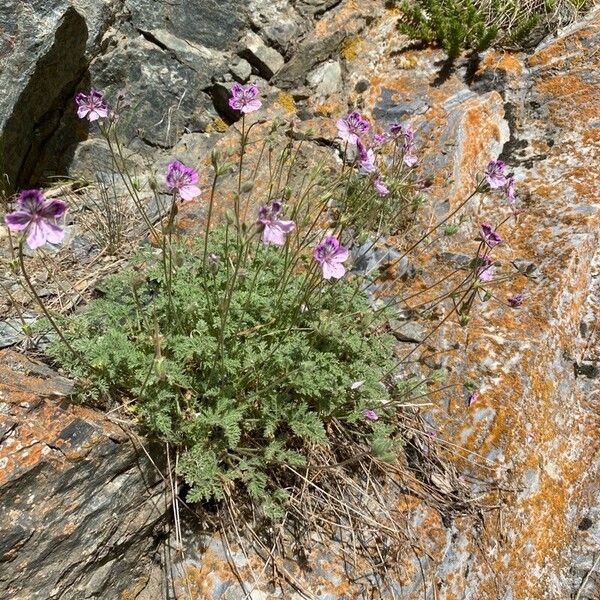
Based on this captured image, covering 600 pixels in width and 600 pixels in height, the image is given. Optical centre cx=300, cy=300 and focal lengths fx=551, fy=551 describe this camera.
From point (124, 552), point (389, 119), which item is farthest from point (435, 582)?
point (389, 119)

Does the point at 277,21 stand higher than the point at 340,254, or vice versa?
the point at 277,21

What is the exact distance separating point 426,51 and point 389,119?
2.69ft

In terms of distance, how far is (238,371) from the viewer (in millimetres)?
2729

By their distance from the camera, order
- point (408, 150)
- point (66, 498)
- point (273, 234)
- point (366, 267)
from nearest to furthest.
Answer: point (273, 234)
point (66, 498)
point (408, 150)
point (366, 267)

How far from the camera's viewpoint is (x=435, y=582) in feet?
8.54

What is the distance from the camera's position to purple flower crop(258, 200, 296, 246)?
2.03 m

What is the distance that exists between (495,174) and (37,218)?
2.17 m

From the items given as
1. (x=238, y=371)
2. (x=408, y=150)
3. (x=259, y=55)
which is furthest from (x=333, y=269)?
(x=259, y=55)

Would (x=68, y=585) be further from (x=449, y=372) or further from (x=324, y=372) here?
(x=449, y=372)

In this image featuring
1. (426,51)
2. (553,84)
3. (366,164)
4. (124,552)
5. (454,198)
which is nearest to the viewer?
(124,552)

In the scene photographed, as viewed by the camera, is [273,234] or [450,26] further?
[450,26]

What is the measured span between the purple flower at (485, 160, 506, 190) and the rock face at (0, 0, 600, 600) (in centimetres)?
95

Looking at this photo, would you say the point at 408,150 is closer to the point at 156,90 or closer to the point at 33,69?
the point at 156,90

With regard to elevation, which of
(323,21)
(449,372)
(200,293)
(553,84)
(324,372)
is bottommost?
(449,372)
